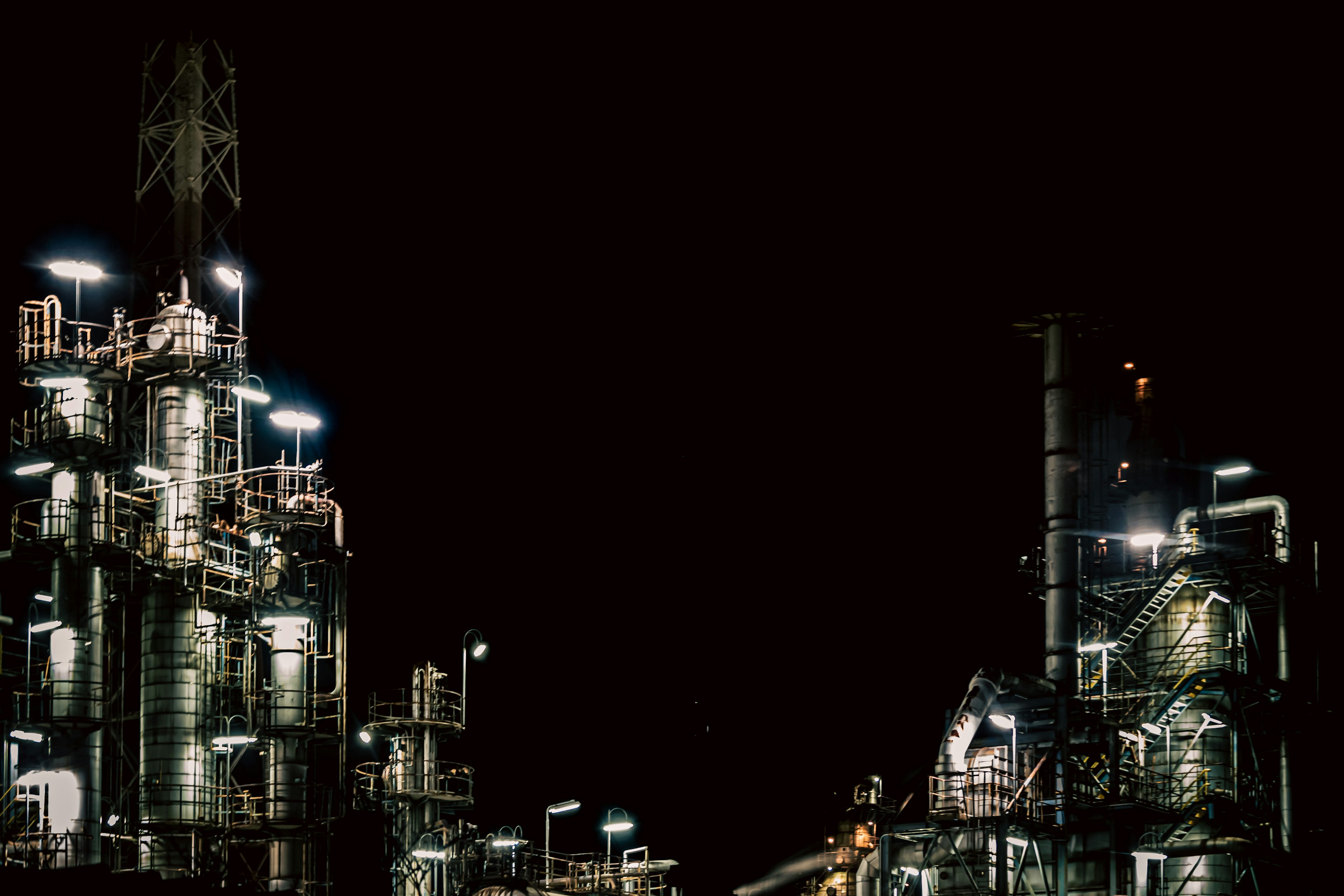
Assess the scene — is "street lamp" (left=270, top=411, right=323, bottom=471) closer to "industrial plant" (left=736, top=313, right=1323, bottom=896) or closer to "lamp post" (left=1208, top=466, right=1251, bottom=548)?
"industrial plant" (left=736, top=313, right=1323, bottom=896)

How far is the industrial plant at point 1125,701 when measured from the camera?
151 feet

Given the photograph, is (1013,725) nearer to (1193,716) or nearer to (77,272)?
(1193,716)

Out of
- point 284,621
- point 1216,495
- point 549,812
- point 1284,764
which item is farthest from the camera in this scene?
point 549,812

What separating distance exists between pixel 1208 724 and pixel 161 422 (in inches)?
1080

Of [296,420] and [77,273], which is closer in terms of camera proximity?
[77,273]

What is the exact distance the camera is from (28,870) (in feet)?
108

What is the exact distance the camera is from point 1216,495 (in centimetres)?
5169

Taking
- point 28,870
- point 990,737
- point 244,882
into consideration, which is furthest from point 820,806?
point 28,870

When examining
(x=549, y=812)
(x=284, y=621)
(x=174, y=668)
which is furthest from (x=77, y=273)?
(x=549, y=812)

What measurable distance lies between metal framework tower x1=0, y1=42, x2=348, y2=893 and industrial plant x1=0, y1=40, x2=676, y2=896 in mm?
65

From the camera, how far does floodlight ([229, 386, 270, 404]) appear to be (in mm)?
46969

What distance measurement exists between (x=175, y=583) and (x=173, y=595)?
0.40 meters

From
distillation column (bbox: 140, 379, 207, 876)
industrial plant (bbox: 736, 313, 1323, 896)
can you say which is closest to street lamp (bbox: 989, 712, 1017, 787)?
industrial plant (bbox: 736, 313, 1323, 896)

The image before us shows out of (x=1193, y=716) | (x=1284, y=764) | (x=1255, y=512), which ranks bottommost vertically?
(x=1284, y=764)
